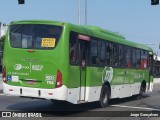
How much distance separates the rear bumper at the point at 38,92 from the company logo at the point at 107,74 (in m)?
3.99

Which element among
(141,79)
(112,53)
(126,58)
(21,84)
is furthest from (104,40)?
(141,79)

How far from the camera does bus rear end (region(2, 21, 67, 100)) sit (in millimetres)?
13375

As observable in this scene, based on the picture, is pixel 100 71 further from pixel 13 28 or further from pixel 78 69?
pixel 13 28

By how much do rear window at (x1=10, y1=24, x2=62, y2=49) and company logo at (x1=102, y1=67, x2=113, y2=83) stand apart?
3.91m

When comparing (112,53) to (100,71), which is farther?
(112,53)

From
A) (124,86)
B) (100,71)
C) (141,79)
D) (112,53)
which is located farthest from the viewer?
(141,79)

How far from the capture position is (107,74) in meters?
17.4

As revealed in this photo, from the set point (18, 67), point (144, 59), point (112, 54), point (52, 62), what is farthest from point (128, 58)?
point (18, 67)

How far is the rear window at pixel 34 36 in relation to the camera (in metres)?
13.6

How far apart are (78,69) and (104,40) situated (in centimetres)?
324

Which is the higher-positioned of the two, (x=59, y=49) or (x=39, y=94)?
(x=59, y=49)

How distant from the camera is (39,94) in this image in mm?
13492

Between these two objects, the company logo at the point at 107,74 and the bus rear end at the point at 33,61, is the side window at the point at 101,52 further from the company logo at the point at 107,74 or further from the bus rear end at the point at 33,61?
the bus rear end at the point at 33,61

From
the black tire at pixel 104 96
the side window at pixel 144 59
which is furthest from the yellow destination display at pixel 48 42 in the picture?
the side window at pixel 144 59
